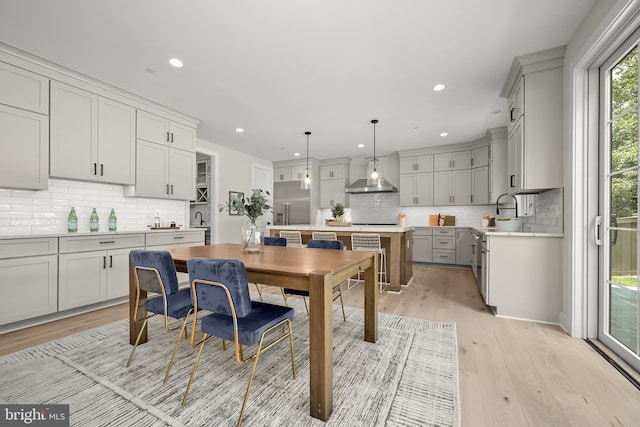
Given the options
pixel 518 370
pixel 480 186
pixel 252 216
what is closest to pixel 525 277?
pixel 518 370

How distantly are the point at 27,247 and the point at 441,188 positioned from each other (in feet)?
21.7

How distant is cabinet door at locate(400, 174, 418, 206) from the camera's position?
6312 millimetres

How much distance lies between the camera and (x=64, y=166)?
118 inches

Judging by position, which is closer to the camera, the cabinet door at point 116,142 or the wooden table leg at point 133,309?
the wooden table leg at point 133,309

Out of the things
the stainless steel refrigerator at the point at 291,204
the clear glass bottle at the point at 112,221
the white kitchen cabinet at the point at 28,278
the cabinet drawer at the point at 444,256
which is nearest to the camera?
the white kitchen cabinet at the point at 28,278

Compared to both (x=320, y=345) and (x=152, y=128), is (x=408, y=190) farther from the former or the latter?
(x=320, y=345)

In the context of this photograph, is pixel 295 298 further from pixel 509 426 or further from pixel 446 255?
pixel 446 255

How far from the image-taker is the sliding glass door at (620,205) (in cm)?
187

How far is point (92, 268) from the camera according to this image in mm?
3014

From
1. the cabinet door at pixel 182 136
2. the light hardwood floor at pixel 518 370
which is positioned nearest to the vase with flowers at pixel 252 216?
the light hardwood floor at pixel 518 370

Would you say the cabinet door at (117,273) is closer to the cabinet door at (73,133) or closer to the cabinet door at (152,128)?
the cabinet door at (73,133)

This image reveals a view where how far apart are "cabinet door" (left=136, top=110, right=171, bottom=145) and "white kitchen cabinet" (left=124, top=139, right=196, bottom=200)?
0.25ft

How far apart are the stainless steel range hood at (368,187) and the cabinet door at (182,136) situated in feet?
12.4

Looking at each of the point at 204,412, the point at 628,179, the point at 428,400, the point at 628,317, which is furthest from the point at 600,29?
the point at 204,412
